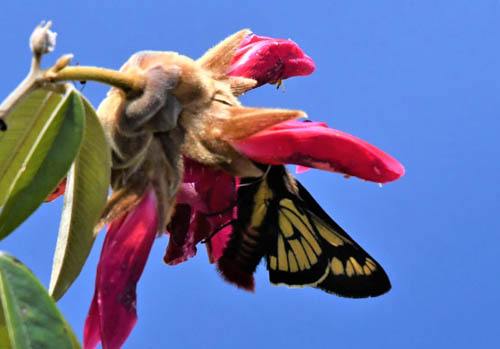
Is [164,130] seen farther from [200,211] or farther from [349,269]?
A: [349,269]

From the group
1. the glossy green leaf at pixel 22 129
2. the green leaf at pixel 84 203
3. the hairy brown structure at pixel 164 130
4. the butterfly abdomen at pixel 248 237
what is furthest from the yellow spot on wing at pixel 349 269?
the glossy green leaf at pixel 22 129

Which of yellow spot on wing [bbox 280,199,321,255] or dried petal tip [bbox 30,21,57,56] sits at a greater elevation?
yellow spot on wing [bbox 280,199,321,255]

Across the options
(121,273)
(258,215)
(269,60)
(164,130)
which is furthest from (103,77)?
(269,60)

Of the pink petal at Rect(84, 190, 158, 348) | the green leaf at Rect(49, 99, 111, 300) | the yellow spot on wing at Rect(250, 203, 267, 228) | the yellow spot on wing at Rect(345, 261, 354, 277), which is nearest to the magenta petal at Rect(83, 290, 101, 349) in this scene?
the pink petal at Rect(84, 190, 158, 348)

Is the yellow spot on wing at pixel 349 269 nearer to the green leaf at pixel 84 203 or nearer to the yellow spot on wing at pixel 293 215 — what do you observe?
the yellow spot on wing at pixel 293 215

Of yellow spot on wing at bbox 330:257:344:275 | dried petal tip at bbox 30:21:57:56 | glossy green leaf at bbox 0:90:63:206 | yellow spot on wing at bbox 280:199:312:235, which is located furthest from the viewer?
yellow spot on wing at bbox 330:257:344:275

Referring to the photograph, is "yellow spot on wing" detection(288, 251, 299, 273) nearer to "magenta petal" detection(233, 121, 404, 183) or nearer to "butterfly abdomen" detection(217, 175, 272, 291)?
"butterfly abdomen" detection(217, 175, 272, 291)
